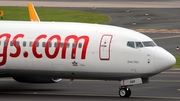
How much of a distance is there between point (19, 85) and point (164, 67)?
37.2 ft

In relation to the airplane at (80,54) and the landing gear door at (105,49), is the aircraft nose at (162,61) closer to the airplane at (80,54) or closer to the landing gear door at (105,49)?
the airplane at (80,54)

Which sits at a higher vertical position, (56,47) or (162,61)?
(56,47)

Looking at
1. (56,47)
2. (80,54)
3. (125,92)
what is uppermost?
(56,47)

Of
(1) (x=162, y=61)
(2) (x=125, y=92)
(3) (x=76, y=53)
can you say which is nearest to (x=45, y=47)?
(3) (x=76, y=53)

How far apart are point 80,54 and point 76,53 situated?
234 mm

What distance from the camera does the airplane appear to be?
3756cm

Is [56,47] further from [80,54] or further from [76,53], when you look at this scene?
[80,54]

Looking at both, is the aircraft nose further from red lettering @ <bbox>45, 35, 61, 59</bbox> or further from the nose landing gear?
red lettering @ <bbox>45, 35, 61, 59</bbox>

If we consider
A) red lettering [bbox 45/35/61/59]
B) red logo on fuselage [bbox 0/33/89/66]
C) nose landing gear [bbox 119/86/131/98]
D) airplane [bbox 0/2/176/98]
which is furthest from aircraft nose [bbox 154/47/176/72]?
red lettering [bbox 45/35/61/59]

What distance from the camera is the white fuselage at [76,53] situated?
37.5m

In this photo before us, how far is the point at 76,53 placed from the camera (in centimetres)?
3853

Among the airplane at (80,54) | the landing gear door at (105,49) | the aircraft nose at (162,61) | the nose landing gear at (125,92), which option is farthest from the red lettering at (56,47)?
the aircraft nose at (162,61)

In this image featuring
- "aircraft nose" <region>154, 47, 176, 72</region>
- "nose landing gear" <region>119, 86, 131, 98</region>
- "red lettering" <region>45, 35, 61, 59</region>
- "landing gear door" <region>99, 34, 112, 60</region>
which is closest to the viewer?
"aircraft nose" <region>154, 47, 176, 72</region>

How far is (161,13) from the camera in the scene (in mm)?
89875
